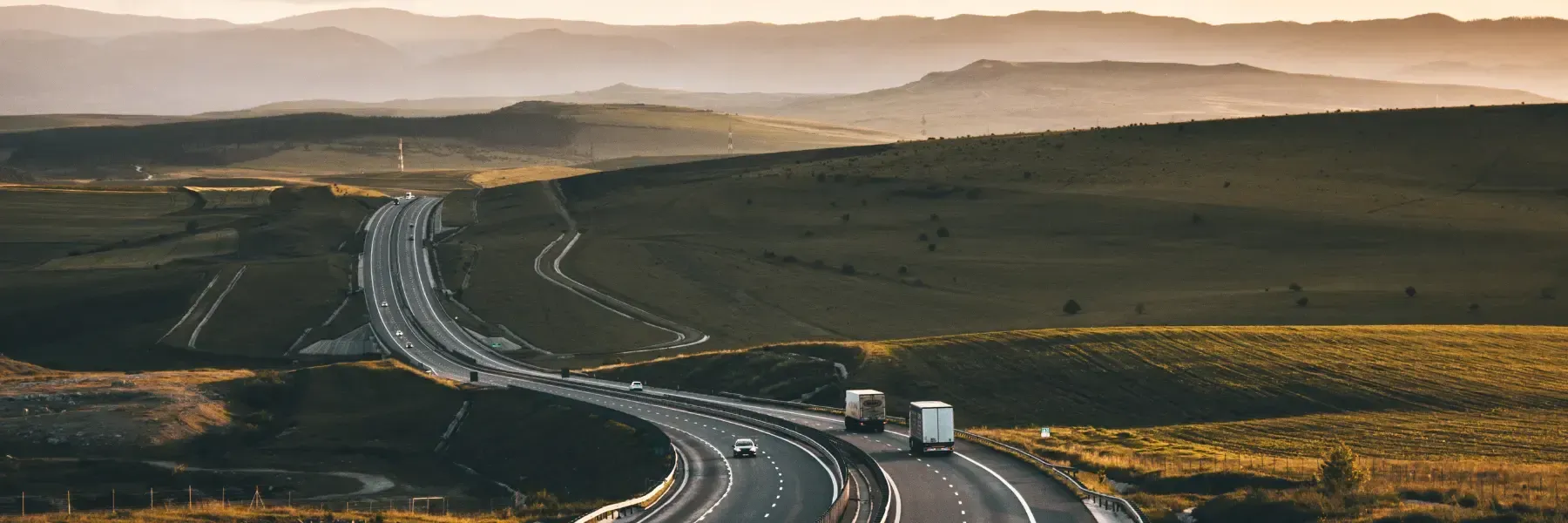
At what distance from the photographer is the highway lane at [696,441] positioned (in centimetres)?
5759

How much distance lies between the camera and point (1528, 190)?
156m

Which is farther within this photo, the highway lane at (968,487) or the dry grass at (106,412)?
the dry grass at (106,412)

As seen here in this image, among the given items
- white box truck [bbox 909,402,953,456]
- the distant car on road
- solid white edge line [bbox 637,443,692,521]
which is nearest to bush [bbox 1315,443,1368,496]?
white box truck [bbox 909,402,953,456]

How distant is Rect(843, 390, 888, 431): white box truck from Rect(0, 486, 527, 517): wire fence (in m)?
17.7

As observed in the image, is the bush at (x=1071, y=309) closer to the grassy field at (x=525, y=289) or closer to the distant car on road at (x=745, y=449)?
the grassy field at (x=525, y=289)

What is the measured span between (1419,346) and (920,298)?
4929 centimetres

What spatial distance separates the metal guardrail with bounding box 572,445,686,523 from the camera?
2076 inches

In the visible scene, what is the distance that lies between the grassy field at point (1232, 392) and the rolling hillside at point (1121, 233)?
56.4 feet

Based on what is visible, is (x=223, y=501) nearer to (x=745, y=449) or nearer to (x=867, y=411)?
(x=745, y=449)

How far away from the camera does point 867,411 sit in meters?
79.1

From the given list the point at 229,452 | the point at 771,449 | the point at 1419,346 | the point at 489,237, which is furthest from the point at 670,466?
the point at 489,237

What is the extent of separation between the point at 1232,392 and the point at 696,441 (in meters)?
29.4

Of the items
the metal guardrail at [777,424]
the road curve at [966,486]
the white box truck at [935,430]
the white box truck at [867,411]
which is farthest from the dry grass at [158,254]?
the white box truck at [935,430]

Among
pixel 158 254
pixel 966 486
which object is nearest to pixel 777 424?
pixel 966 486
